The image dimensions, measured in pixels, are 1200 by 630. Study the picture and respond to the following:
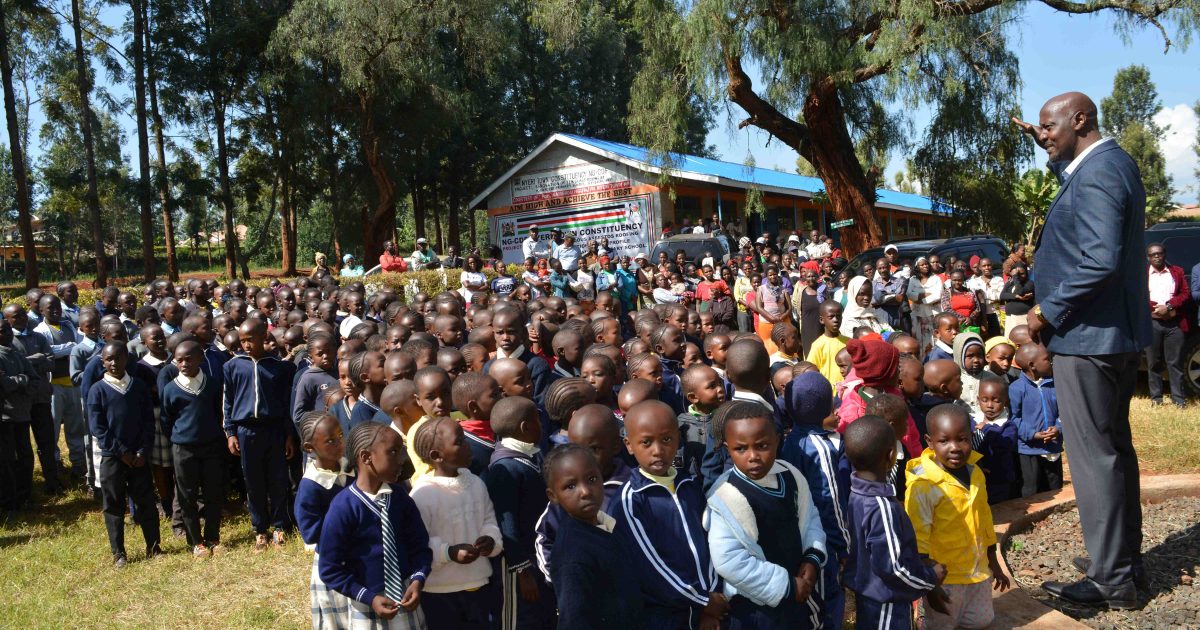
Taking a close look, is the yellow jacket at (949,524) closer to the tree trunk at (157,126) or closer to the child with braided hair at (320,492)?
the child with braided hair at (320,492)

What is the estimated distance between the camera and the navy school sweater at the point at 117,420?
562cm

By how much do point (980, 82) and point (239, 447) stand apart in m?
15.8

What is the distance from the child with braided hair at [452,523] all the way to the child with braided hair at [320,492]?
352 millimetres

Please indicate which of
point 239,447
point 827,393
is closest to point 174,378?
point 239,447

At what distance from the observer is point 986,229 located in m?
20.5

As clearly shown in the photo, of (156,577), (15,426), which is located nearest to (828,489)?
(156,577)

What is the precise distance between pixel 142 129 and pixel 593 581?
79.4 feet

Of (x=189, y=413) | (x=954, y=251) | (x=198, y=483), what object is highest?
(x=954, y=251)

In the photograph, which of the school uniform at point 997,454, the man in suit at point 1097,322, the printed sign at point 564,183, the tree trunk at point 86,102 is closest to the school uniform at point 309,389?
the school uniform at point 997,454

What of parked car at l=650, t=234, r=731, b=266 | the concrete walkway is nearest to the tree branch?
parked car at l=650, t=234, r=731, b=266

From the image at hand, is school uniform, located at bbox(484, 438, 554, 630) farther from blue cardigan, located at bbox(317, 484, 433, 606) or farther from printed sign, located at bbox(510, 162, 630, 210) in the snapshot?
printed sign, located at bbox(510, 162, 630, 210)

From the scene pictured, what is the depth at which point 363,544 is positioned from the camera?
3.19 meters

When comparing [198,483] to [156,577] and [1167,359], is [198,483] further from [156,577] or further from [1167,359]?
[1167,359]

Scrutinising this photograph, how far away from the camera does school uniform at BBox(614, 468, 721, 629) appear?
2.84 metres
